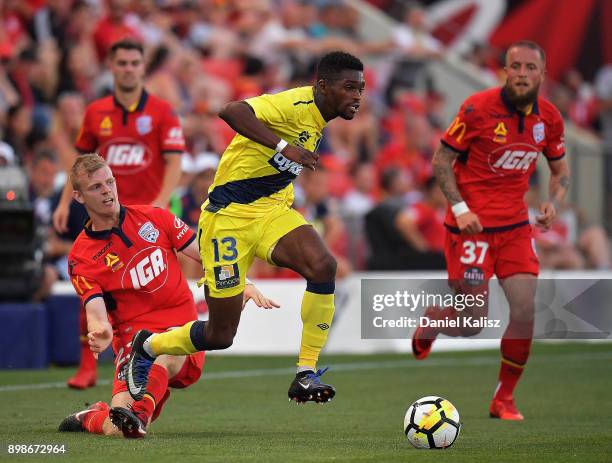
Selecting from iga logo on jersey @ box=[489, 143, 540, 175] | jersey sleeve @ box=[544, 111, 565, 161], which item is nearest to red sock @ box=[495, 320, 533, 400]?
iga logo on jersey @ box=[489, 143, 540, 175]

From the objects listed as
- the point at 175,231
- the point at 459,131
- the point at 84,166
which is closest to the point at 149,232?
the point at 175,231

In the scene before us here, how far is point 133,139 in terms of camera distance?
37.8 ft

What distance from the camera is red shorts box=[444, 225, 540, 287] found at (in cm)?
1020

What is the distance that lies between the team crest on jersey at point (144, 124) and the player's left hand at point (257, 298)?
3.25m

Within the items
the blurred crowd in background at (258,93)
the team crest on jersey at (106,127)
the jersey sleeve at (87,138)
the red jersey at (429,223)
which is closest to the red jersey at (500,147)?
the team crest on jersey at (106,127)

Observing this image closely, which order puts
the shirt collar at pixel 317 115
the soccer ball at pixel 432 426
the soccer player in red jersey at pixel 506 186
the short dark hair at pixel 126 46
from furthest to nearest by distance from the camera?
1. the short dark hair at pixel 126 46
2. the soccer player in red jersey at pixel 506 186
3. the shirt collar at pixel 317 115
4. the soccer ball at pixel 432 426

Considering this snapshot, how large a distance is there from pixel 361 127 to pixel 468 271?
10.7 metres

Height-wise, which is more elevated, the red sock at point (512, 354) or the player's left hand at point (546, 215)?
the player's left hand at point (546, 215)

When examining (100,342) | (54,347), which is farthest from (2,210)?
(100,342)

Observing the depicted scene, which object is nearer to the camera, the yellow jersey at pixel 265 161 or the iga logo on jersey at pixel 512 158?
the yellow jersey at pixel 265 161

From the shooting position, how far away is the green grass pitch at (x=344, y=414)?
7.56 meters

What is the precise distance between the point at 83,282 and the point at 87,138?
138 inches

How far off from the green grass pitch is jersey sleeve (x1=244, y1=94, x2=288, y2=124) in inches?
79.8

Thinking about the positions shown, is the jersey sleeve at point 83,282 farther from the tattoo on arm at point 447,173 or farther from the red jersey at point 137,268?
the tattoo on arm at point 447,173
